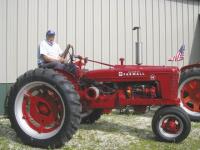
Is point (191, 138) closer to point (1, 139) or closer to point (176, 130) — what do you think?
point (176, 130)

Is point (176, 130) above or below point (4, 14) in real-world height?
below

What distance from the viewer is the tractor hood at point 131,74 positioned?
6.96 meters

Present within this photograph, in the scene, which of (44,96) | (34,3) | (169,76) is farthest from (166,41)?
(44,96)

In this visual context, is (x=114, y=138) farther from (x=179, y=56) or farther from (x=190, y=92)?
(x=179, y=56)

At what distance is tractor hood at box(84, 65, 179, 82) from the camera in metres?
6.96

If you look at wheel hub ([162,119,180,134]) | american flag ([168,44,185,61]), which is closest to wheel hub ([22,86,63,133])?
wheel hub ([162,119,180,134])

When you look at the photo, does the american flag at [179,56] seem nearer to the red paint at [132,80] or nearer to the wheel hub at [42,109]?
the red paint at [132,80]

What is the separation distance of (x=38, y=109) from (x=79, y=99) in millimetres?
628

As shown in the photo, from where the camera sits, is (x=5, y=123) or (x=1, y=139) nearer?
(x=1, y=139)

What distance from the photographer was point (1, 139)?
6715mm

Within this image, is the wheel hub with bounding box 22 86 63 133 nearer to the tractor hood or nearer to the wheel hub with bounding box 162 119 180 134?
the tractor hood

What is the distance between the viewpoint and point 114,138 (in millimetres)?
6836

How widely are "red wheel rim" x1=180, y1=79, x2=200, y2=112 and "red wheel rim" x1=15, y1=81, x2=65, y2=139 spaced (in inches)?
123

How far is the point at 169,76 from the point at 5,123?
3046 mm
